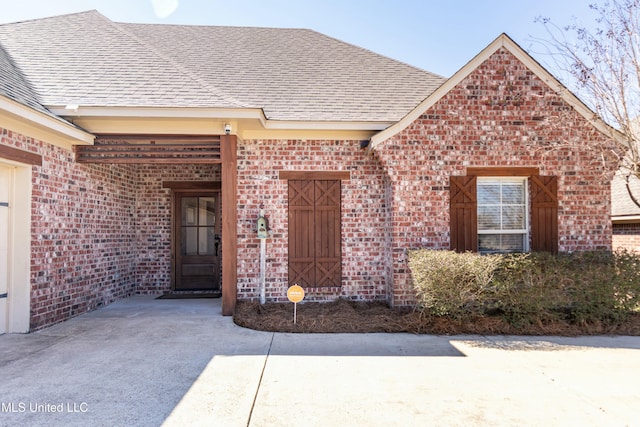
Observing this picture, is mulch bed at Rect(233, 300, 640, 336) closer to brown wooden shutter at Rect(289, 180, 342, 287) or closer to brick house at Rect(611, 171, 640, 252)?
brown wooden shutter at Rect(289, 180, 342, 287)

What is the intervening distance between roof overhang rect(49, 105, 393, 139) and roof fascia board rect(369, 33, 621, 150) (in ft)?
1.56

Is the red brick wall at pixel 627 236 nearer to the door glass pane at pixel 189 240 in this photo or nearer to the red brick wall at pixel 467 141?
the red brick wall at pixel 467 141

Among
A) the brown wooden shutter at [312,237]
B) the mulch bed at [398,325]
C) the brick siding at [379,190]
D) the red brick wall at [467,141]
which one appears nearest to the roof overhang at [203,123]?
the brick siding at [379,190]

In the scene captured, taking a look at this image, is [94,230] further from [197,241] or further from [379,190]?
[379,190]

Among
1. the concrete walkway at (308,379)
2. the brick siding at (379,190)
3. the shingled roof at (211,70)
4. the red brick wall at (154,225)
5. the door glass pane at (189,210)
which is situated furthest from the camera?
the door glass pane at (189,210)

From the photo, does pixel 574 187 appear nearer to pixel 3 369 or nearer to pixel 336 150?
pixel 336 150

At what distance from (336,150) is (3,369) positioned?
18.7 ft

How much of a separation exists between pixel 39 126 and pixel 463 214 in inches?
268

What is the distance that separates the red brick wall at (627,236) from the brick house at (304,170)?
4.77 metres

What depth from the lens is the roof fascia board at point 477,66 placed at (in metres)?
6.61

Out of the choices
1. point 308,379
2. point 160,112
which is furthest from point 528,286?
point 160,112

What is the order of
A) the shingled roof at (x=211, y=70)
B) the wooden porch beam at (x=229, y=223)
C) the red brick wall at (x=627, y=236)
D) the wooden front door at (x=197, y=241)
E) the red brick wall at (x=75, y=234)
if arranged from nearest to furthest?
the red brick wall at (x=75, y=234) < the wooden porch beam at (x=229, y=223) < the shingled roof at (x=211, y=70) < the wooden front door at (x=197, y=241) < the red brick wall at (x=627, y=236)

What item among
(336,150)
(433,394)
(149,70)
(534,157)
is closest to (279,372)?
(433,394)

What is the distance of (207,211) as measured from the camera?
9.23 m
